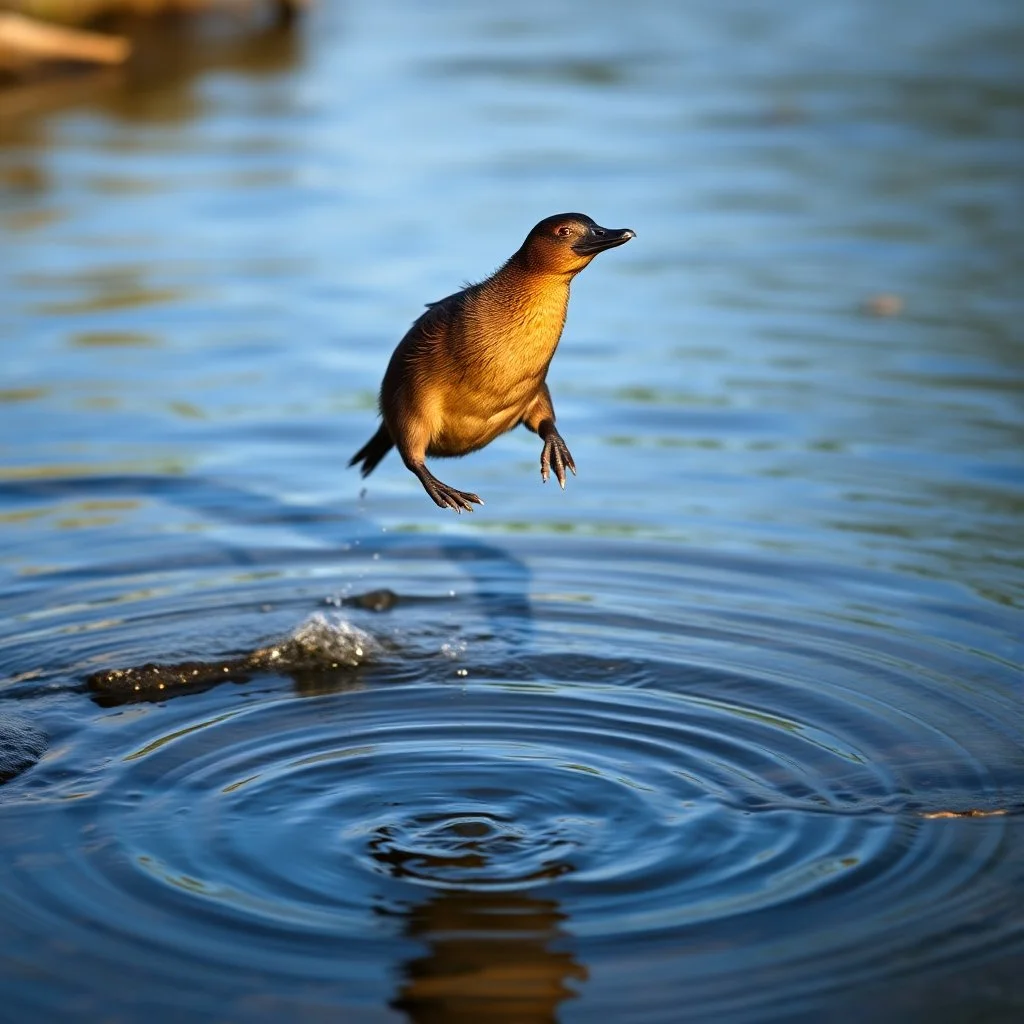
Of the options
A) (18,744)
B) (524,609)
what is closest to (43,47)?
(524,609)

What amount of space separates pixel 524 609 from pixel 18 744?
2.26m

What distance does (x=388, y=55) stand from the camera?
24.7m

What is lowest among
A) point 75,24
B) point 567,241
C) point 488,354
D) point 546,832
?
point 546,832

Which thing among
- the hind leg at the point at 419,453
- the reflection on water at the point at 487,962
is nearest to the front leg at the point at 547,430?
the hind leg at the point at 419,453

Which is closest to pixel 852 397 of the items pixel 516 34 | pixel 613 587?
pixel 613 587

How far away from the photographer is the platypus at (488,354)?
20.7 ft

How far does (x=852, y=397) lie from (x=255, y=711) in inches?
204

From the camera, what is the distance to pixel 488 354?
6387mm

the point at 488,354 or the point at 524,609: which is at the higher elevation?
the point at 488,354

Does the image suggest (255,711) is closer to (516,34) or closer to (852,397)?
(852,397)

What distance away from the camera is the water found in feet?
16.1

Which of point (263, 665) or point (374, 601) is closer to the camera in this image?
point (263, 665)

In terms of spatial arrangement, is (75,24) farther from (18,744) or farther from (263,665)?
(18,744)

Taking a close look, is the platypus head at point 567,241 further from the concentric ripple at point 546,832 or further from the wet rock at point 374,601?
the wet rock at point 374,601
